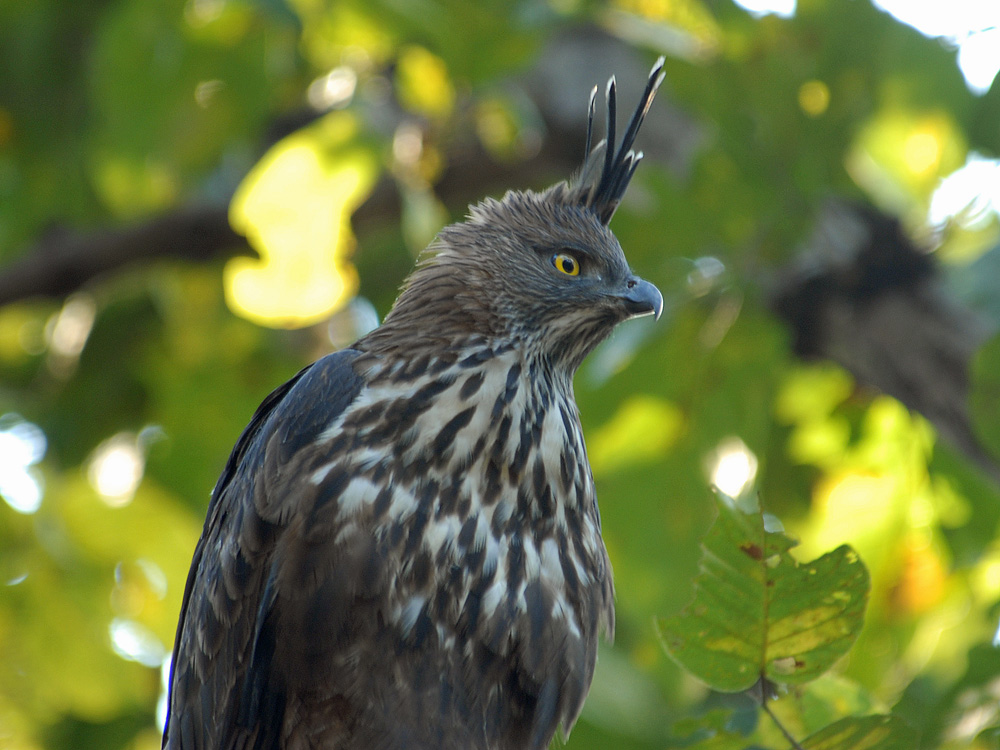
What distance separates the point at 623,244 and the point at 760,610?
10.5ft

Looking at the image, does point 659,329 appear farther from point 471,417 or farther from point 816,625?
point 816,625

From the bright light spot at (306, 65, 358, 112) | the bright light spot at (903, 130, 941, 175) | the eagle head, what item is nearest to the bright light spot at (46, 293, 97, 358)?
the bright light spot at (306, 65, 358, 112)

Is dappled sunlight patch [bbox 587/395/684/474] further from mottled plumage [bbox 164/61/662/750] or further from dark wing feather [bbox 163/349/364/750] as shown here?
dark wing feather [bbox 163/349/364/750]

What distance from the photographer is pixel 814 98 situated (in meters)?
5.09

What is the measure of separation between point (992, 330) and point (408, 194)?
2970mm

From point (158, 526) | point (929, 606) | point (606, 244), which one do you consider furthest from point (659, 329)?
point (158, 526)

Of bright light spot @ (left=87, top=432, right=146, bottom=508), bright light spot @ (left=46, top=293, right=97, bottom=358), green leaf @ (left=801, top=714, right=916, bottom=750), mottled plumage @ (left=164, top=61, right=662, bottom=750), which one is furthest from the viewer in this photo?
bright light spot @ (left=46, top=293, right=97, bottom=358)

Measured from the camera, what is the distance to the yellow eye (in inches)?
139

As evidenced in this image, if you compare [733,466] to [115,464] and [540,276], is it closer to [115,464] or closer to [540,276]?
[540,276]

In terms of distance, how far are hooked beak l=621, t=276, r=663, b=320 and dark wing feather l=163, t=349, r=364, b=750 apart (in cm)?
90

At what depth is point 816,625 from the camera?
208cm

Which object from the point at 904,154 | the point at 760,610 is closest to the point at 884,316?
the point at 904,154

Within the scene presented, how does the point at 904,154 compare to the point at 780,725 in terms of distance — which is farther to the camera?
the point at 904,154

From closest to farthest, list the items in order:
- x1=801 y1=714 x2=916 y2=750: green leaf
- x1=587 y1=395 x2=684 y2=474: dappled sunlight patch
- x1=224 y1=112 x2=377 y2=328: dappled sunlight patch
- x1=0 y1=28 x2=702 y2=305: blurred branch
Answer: x1=801 y1=714 x2=916 y2=750: green leaf, x1=224 y1=112 x2=377 y2=328: dappled sunlight patch, x1=587 y1=395 x2=684 y2=474: dappled sunlight patch, x1=0 y1=28 x2=702 y2=305: blurred branch
